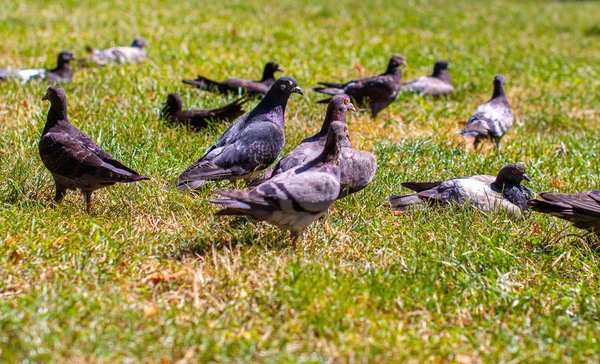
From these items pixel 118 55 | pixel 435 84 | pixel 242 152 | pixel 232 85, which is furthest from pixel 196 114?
pixel 435 84

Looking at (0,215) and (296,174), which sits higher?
(296,174)

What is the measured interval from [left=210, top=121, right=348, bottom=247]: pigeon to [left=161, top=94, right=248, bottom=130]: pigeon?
8.84ft

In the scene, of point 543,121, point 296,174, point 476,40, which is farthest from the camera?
point 476,40

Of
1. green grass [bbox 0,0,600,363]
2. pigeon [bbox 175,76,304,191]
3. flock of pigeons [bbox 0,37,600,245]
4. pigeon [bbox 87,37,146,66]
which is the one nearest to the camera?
green grass [bbox 0,0,600,363]

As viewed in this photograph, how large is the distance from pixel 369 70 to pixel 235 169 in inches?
201

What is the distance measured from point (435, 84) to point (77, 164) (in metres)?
5.68

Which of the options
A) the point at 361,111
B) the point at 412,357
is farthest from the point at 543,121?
the point at 412,357

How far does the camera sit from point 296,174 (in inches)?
181

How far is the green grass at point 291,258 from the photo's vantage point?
3.49 metres

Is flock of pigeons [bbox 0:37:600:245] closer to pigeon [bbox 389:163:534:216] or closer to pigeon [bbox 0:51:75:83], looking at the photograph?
pigeon [bbox 389:163:534:216]

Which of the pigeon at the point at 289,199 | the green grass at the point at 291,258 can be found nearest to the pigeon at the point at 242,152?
the green grass at the point at 291,258

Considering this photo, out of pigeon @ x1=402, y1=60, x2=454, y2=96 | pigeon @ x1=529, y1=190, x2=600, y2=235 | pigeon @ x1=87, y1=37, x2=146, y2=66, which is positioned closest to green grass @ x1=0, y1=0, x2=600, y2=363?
pigeon @ x1=529, y1=190, x2=600, y2=235

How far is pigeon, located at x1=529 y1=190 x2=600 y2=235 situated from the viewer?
4.88 metres

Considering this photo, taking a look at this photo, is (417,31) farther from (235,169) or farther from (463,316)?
(463,316)
